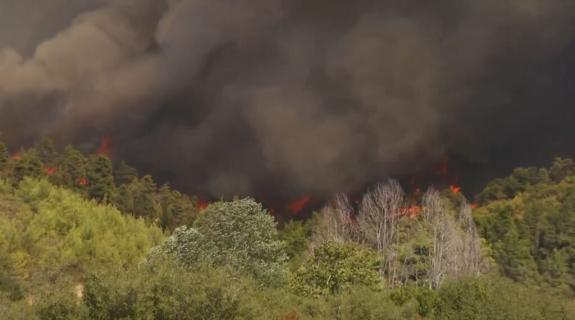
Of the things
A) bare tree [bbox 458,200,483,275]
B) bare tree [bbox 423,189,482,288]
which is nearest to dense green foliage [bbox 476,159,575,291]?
bare tree [bbox 458,200,483,275]

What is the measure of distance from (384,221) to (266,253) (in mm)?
21669

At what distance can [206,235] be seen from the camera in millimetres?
37312

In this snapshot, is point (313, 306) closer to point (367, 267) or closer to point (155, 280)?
point (367, 267)

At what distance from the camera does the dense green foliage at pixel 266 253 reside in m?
18.6

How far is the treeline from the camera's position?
7331 cm

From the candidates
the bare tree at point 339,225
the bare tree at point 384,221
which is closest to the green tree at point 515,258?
the bare tree at point 384,221

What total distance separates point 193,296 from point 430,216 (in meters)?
43.0

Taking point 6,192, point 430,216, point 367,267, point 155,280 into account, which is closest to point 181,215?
point 6,192

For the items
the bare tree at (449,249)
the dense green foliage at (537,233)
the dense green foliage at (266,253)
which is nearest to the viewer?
the dense green foliage at (266,253)

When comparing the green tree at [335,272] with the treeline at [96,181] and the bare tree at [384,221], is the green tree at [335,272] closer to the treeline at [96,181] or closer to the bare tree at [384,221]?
the bare tree at [384,221]

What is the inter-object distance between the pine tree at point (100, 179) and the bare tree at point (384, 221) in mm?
33474

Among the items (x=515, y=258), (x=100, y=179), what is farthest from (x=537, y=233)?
(x=100, y=179)

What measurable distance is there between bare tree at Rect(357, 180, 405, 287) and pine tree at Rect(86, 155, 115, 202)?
3347 centimetres

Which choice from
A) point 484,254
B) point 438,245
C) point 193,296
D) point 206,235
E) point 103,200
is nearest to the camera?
point 193,296
